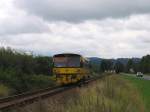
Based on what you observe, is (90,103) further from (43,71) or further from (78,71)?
(43,71)

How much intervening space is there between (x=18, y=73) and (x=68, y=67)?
4.16m

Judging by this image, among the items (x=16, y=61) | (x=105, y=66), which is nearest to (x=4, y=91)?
(x=16, y=61)

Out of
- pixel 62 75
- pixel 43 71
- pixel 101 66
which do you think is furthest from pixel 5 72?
pixel 101 66

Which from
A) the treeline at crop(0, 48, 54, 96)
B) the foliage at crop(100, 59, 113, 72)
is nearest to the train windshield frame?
the treeline at crop(0, 48, 54, 96)

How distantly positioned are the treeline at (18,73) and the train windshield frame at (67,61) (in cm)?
264

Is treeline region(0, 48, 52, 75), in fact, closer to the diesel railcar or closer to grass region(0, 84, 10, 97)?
the diesel railcar

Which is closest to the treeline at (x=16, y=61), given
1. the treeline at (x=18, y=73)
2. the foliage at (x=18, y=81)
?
the treeline at (x=18, y=73)

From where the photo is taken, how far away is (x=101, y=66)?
184 metres

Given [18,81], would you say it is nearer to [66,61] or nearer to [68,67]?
[68,67]

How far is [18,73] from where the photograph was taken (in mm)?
41781

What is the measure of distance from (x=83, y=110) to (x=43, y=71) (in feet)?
150

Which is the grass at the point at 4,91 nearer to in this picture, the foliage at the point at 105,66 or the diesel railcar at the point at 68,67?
the diesel railcar at the point at 68,67

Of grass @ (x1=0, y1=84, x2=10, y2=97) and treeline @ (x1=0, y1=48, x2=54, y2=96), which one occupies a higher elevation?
treeline @ (x1=0, y1=48, x2=54, y2=96)

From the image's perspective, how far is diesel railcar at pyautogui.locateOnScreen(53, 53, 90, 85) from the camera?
42.2 m
